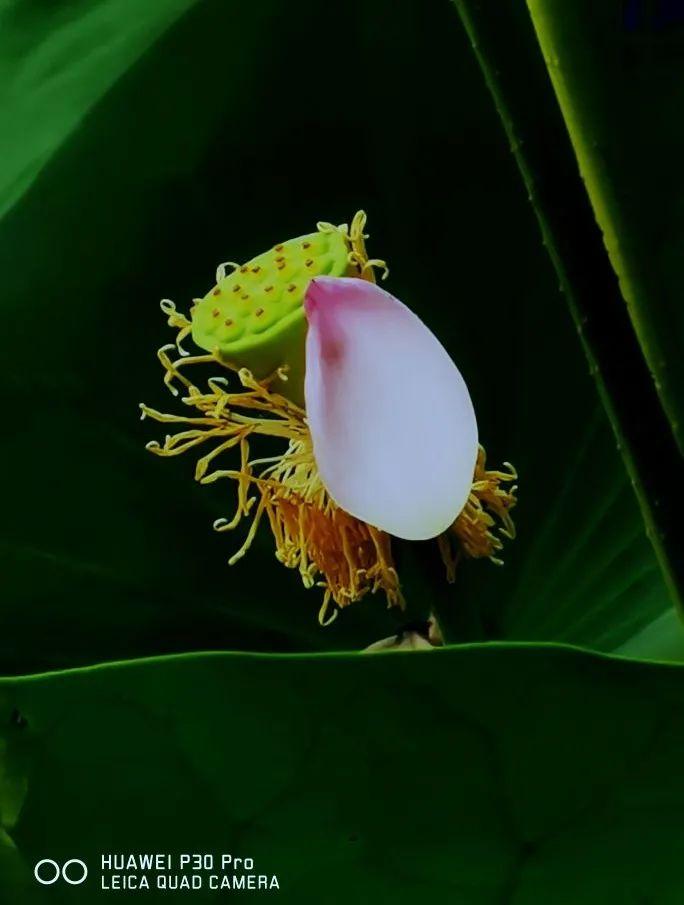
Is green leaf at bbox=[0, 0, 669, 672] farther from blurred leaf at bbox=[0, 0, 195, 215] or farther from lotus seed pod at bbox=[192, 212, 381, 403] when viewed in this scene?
lotus seed pod at bbox=[192, 212, 381, 403]

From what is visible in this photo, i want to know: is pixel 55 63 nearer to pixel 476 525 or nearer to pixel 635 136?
pixel 476 525

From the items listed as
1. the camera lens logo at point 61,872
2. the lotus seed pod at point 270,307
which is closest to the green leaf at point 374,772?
the camera lens logo at point 61,872

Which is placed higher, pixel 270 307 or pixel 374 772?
pixel 270 307

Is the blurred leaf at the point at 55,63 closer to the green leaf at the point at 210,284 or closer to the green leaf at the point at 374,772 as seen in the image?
the green leaf at the point at 210,284

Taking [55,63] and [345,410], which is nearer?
[345,410]

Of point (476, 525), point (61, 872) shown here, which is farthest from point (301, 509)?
point (61, 872)

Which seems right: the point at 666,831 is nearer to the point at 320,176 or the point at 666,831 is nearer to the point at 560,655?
the point at 560,655

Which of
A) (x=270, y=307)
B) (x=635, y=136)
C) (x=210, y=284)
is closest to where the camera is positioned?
(x=635, y=136)
